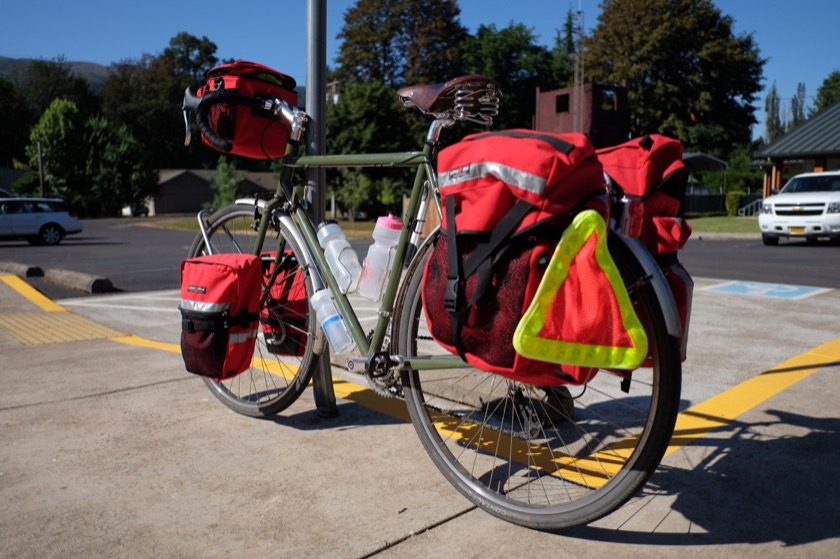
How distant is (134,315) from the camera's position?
23.8 ft

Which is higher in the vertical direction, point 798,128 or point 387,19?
point 387,19

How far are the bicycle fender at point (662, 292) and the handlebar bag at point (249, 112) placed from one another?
2.05 meters

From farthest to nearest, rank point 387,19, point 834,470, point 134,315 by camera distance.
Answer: point 387,19 < point 134,315 < point 834,470

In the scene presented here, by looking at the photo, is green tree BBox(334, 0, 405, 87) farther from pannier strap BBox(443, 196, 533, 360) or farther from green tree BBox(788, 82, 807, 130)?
green tree BBox(788, 82, 807, 130)

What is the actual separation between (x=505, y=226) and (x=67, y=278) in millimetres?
9075

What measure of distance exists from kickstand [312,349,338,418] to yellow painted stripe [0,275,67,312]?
15.5 ft

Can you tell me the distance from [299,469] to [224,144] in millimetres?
1568

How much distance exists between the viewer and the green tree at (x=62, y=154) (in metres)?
61.6

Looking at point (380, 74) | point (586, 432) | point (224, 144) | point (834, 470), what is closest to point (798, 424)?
point (834, 470)

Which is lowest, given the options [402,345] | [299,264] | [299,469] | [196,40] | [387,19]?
[299,469]

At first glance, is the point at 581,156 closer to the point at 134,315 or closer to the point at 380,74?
the point at 134,315

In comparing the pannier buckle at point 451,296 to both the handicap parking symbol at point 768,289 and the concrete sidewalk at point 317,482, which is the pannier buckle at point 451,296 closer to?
the concrete sidewalk at point 317,482

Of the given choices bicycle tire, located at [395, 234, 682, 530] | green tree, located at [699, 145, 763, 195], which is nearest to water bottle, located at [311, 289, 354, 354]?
bicycle tire, located at [395, 234, 682, 530]

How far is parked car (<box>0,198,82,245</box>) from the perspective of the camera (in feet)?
77.1
